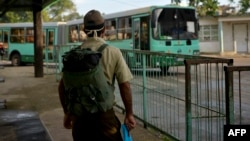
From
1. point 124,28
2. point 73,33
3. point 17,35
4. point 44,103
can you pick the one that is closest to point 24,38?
point 17,35

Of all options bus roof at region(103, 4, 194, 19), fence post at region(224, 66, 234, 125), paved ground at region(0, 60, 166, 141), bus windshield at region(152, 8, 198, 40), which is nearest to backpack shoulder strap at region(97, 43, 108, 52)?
fence post at region(224, 66, 234, 125)

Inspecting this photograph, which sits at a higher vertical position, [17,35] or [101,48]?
[17,35]

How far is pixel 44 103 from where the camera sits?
10.3 metres

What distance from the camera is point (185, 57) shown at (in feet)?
17.8

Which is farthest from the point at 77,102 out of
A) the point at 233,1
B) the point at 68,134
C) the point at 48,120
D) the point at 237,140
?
the point at 233,1

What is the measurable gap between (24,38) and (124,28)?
9492mm

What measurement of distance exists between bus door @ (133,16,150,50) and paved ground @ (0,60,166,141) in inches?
185

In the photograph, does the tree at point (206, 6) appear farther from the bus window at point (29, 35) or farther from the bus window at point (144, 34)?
the bus window at point (144, 34)

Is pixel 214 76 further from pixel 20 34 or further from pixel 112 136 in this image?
pixel 20 34

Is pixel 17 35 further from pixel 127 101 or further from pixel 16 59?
pixel 127 101

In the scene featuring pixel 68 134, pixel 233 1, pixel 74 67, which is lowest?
pixel 68 134

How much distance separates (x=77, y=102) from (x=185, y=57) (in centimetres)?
210

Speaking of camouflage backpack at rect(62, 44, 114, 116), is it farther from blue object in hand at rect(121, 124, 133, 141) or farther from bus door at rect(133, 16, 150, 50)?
bus door at rect(133, 16, 150, 50)

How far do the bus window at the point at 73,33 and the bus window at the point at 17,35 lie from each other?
10.3 ft
